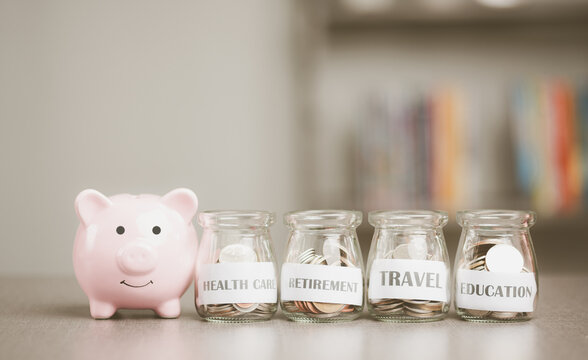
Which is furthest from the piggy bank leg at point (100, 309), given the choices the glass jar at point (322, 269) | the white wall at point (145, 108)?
the white wall at point (145, 108)

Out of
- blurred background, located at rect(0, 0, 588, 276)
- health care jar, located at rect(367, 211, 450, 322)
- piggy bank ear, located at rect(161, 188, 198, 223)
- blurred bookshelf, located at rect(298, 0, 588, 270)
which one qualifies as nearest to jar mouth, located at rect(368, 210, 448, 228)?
health care jar, located at rect(367, 211, 450, 322)

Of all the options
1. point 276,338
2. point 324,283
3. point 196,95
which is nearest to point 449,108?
point 196,95

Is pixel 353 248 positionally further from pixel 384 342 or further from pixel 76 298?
pixel 76 298

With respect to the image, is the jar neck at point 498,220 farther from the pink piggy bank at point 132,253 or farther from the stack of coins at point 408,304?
the pink piggy bank at point 132,253

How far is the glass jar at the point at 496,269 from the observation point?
0.86 metres

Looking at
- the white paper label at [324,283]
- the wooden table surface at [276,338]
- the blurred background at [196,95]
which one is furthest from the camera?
the blurred background at [196,95]

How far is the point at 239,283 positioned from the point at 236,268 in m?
0.02

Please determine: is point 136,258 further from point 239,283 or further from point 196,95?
point 196,95

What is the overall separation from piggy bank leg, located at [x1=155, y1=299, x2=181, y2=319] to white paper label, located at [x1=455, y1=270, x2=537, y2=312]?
13.9 inches

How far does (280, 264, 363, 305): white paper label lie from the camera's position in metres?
0.84

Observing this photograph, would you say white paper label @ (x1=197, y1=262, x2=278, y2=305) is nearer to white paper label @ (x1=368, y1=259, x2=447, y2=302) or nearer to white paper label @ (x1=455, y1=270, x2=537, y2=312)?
white paper label @ (x1=368, y1=259, x2=447, y2=302)

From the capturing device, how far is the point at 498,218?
2.90ft

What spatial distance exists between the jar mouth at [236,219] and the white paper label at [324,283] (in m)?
0.07

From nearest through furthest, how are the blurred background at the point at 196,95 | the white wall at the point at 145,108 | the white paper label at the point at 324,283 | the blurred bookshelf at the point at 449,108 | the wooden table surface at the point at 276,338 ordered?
the wooden table surface at the point at 276,338
the white paper label at the point at 324,283
the blurred bookshelf at the point at 449,108
the blurred background at the point at 196,95
the white wall at the point at 145,108
